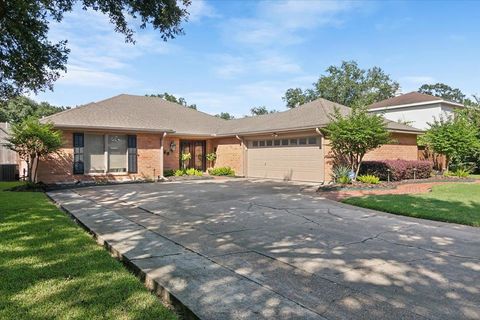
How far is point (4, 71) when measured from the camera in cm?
992

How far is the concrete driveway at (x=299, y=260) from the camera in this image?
3.15 meters

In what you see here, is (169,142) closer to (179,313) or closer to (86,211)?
(86,211)

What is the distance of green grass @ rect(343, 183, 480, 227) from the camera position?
24.7 ft

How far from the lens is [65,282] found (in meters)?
3.63

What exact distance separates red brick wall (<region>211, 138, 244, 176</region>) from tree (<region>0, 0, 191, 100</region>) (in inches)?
431

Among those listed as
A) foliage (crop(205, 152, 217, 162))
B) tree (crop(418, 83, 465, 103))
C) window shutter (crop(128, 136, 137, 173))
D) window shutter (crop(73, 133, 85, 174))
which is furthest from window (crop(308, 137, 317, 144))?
tree (crop(418, 83, 465, 103))

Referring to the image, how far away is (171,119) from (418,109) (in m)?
19.8

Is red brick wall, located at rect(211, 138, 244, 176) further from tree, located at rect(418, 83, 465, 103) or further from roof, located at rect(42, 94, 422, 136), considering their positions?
tree, located at rect(418, 83, 465, 103)

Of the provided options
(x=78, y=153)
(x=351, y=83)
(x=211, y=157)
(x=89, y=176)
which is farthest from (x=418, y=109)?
(x=78, y=153)

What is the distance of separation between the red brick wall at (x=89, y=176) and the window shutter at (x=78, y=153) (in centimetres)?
13

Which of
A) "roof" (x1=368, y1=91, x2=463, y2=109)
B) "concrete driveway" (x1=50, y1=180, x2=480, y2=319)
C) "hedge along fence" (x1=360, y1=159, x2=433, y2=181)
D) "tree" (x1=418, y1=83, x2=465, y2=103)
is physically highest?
"tree" (x1=418, y1=83, x2=465, y2=103)

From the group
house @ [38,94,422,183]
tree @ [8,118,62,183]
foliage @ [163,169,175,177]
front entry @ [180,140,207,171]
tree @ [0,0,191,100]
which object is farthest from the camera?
front entry @ [180,140,207,171]

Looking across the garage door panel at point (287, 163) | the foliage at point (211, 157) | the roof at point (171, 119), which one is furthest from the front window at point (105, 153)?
the garage door panel at point (287, 163)

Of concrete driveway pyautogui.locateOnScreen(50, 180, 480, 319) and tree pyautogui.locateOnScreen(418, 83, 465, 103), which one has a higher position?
tree pyautogui.locateOnScreen(418, 83, 465, 103)
